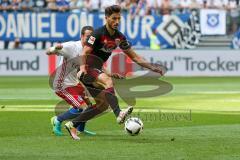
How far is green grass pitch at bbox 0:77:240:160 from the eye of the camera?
33.7ft

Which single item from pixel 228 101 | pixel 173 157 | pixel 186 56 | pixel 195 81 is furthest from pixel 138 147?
pixel 186 56

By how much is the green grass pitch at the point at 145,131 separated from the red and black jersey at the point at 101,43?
1325mm

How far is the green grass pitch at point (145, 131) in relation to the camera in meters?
10.3

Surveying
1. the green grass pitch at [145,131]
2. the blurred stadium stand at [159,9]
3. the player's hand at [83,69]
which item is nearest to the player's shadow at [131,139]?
the green grass pitch at [145,131]

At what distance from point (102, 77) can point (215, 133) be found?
7.84 feet

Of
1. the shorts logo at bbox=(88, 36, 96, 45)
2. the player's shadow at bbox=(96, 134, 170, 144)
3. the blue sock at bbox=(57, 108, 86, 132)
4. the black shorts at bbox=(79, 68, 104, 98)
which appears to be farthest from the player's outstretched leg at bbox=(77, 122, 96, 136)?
the shorts logo at bbox=(88, 36, 96, 45)

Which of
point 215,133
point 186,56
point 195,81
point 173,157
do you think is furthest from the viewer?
point 186,56

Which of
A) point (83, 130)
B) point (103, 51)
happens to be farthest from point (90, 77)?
point (83, 130)

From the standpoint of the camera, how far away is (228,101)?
20266 mm

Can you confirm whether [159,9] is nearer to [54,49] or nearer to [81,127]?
[81,127]

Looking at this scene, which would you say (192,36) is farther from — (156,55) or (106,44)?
(106,44)

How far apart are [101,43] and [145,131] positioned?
2.17 m

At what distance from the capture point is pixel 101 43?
12.0 meters

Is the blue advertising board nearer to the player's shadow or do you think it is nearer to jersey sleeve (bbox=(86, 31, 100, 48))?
the player's shadow
